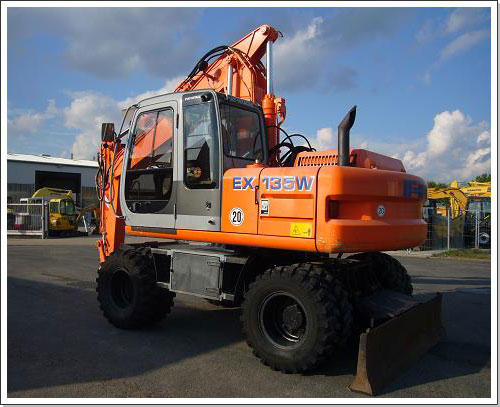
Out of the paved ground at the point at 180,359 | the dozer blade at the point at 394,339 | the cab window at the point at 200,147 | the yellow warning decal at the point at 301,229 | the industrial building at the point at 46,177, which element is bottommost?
the paved ground at the point at 180,359

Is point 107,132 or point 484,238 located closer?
point 107,132

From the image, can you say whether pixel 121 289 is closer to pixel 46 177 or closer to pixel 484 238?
pixel 484 238

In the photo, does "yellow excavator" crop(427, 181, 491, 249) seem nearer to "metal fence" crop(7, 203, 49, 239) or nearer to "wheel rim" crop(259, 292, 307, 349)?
"wheel rim" crop(259, 292, 307, 349)

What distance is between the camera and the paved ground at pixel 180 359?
4.23 m

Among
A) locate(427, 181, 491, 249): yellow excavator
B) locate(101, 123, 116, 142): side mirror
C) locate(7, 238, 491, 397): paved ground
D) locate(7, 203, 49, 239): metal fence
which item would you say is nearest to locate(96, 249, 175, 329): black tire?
locate(7, 238, 491, 397): paved ground

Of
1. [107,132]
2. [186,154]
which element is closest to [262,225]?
[186,154]

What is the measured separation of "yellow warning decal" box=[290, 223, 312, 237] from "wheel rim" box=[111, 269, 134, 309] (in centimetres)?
278

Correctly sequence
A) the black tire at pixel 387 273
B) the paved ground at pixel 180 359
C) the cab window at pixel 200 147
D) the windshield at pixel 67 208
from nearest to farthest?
1. the paved ground at pixel 180 359
2. the cab window at pixel 200 147
3. the black tire at pixel 387 273
4. the windshield at pixel 67 208

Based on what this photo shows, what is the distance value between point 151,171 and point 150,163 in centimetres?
13

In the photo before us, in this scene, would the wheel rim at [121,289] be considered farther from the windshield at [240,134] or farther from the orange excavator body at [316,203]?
the windshield at [240,134]

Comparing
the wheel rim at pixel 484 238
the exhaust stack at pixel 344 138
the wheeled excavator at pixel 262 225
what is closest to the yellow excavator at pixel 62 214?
the wheel rim at pixel 484 238

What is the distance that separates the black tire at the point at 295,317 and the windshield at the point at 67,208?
22567 millimetres

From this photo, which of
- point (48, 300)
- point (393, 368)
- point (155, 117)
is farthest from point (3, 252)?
point (393, 368)

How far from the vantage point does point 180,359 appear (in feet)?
16.3
